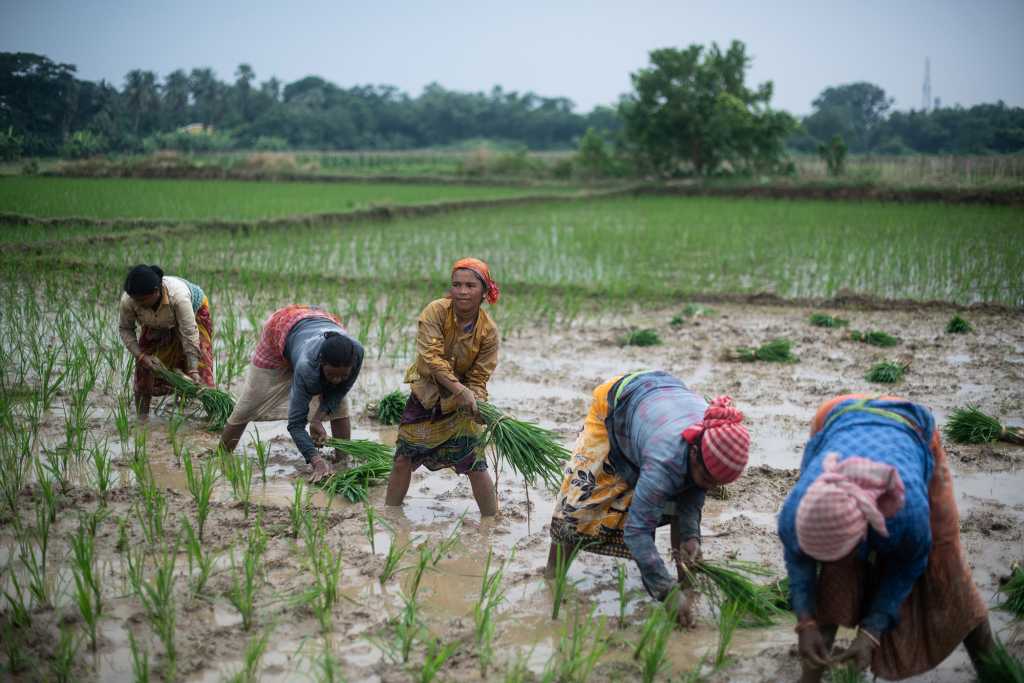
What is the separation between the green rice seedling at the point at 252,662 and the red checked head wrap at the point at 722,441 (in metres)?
1.41

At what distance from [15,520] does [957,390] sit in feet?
18.2

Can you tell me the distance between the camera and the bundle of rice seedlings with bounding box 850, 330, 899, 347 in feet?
22.0

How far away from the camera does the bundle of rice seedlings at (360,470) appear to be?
3785mm

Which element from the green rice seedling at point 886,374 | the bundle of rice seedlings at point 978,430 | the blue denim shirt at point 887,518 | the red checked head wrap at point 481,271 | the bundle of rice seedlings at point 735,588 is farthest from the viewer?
the green rice seedling at point 886,374

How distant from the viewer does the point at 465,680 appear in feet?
8.23

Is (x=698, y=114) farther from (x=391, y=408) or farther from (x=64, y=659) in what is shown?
(x=64, y=659)

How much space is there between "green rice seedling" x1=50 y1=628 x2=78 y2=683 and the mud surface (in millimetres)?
40

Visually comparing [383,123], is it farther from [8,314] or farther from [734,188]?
[8,314]

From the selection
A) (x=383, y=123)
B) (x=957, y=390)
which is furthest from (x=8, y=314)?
(x=383, y=123)

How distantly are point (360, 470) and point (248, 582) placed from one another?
1216 mm

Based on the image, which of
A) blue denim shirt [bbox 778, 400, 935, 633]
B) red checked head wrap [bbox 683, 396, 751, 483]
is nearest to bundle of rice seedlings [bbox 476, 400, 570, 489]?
red checked head wrap [bbox 683, 396, 751, 483]

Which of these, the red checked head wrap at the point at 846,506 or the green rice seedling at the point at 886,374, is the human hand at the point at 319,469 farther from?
the green rice seedling at the point at 886,374

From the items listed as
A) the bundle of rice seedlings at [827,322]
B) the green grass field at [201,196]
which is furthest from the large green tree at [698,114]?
the bundle of rice seedlings at [827,322]

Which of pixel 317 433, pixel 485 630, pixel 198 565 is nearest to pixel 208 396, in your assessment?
pixel 317 433
